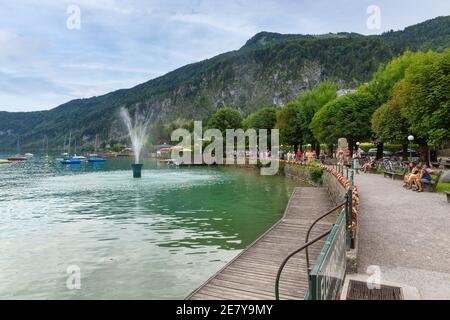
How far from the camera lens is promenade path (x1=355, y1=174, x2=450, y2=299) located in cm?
833

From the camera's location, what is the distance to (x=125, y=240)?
18.2m

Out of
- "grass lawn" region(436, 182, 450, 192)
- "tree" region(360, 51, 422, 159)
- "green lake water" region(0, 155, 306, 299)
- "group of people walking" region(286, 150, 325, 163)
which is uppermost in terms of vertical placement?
"tree" region(360, 51, 422, 159)

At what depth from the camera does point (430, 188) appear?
71.6 feet

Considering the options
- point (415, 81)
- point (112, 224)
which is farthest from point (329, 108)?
point (112, 224)

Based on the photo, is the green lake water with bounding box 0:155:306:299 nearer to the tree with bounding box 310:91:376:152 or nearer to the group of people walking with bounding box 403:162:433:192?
the group of people walking with bounding box 403:162:433:192

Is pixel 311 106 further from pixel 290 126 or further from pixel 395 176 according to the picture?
pixel 395 176

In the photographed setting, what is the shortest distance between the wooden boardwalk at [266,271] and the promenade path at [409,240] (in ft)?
7.25

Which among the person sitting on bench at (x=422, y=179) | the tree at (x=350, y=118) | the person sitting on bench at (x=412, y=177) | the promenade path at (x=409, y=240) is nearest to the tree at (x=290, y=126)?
the tree at (x=350, y=118)

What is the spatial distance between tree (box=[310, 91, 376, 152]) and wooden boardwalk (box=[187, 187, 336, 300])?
3887cm

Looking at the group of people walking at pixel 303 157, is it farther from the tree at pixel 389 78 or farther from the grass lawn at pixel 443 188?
the grass lawn at pixel 443 188

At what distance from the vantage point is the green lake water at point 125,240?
40.4 ft

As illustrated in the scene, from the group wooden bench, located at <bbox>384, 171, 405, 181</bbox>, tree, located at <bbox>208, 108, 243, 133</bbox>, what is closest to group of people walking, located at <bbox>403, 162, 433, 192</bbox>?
wooden bench, located at <bbox>384, 171, 405, 181</bbox>

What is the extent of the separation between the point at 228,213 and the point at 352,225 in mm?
15595
